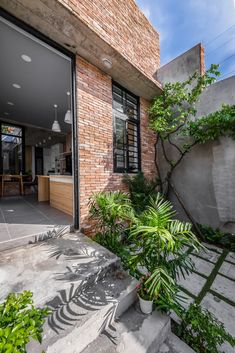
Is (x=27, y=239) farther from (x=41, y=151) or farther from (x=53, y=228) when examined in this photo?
(x=41, y=151)

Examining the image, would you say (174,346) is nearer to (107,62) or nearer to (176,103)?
(107,62)

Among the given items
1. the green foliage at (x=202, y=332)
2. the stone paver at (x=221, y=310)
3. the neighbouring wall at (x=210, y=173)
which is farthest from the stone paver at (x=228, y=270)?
the green foliage at (x=202, y=332)

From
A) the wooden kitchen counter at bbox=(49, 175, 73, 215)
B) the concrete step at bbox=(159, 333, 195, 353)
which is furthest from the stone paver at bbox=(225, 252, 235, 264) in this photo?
the wooden kitchen counter at bbox=(49, 175, 73, 215)

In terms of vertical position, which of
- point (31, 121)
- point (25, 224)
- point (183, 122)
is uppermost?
point (31, 121)

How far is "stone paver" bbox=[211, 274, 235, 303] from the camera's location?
7.24ft

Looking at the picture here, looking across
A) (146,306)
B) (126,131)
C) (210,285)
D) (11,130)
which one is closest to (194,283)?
(210,285)

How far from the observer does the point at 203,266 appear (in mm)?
2875

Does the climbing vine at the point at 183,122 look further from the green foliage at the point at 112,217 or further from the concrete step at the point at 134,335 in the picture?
the concrete step at the point at 134,335

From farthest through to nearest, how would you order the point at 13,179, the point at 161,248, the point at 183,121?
the point at 13,179 → the point at 183,121 → the point at 161,248

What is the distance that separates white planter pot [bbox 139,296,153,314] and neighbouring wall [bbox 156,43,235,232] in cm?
307

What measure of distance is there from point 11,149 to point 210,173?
818 cm

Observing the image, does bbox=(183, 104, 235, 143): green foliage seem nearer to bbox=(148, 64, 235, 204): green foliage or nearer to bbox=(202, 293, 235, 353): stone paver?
bbox=(148, 64, 235, 204): green foliage

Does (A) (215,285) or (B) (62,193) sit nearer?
(A) (215,285)

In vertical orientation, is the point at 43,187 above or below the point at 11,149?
below
